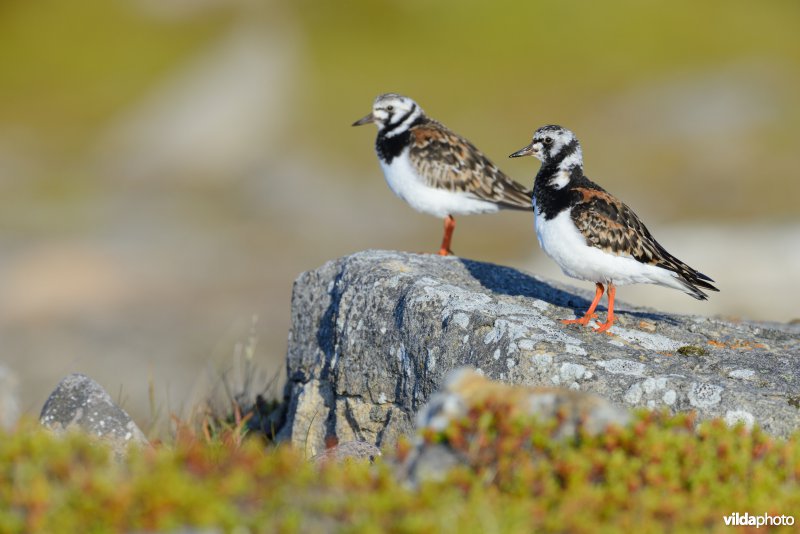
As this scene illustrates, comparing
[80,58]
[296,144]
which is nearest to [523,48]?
[296,144]

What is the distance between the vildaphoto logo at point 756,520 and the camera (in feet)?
22.0

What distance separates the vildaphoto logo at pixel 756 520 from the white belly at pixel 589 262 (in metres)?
4.53

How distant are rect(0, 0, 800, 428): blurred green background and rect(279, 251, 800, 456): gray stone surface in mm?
11262

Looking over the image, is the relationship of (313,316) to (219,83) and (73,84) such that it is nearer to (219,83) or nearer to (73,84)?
(219,83)

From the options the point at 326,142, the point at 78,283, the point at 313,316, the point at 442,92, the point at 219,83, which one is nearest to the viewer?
the point at 313,316

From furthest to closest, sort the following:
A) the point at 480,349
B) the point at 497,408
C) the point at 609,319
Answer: the point at 609,319, the point at 480,349, the point at 497,408

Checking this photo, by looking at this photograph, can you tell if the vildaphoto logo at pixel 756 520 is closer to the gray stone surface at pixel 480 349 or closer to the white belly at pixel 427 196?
the gray stone surface at pixel 480 349

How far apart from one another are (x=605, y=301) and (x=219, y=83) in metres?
53.9

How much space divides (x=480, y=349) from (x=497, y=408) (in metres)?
2.86

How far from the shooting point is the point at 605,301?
1323cm

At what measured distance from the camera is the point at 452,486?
678cm

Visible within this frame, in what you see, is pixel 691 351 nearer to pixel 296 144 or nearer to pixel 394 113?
pixel 394 113

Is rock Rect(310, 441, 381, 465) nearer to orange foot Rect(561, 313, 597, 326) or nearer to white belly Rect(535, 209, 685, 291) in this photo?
orange foot Rect(561, 313, 597, 326)

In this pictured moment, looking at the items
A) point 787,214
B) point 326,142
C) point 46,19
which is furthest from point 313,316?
point 46,19
